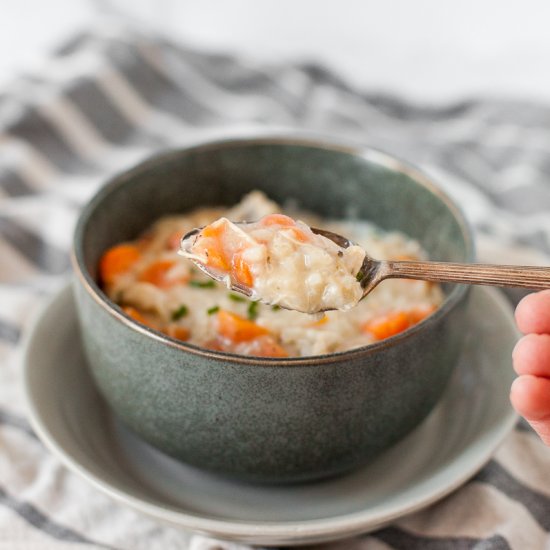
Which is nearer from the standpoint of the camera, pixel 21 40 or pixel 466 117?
pixel 466 117

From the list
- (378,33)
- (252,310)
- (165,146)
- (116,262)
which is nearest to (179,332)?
(252,310)

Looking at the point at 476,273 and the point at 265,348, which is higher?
the point at 476,273

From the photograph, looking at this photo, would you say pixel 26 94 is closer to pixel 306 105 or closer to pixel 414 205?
pixel 306 105

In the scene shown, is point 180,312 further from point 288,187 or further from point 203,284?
point 288,187

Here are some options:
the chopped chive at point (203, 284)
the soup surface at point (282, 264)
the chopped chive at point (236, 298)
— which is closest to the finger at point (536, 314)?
the soup surface at point (282, 264)

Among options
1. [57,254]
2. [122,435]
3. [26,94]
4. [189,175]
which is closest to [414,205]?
[189,175]

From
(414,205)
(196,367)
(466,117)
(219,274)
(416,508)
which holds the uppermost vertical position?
(219,274)
